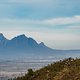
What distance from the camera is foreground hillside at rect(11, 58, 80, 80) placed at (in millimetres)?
22938

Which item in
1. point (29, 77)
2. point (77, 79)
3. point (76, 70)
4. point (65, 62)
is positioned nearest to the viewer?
point (77, 79)

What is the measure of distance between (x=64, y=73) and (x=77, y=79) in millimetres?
1926

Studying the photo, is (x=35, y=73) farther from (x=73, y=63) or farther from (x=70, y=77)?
(x=70, y=77)

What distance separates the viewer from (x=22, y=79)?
2647 cm

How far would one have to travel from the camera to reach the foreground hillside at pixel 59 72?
75.3ft

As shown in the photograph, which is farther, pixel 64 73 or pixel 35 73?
pixel 35 73

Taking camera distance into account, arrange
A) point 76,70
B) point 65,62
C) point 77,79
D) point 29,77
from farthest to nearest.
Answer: point 65,62 → point 29,77 → point 76,70 → point 77,79

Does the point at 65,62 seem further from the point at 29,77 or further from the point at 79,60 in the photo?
the point at 29,77

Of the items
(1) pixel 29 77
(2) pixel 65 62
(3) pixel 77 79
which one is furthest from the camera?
(2) pixel 65 62

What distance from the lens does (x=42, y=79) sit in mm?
24281

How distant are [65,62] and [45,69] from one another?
1.94m

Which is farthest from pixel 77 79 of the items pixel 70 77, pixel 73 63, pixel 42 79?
pixel 73 63

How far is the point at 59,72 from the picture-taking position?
2447 centimetres

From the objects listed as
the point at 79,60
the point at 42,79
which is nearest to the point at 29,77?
the point at 42,79
